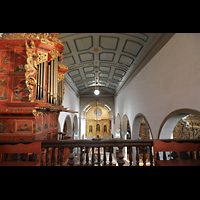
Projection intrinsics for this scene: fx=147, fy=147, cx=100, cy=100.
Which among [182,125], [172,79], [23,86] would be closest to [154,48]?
[172,79]

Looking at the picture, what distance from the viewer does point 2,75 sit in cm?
396

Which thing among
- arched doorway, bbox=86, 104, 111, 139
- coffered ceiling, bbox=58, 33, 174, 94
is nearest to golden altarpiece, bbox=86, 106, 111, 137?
arched doorway, bbox=86, 104, 111, 139

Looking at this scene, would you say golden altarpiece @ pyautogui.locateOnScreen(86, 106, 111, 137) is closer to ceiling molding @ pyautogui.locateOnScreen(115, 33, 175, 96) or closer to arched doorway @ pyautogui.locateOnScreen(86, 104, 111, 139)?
arched doorway @ pyautogui.locateOnScreen(86, 104, 111, 139)

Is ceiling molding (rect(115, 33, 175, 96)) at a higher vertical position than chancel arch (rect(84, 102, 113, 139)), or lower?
higher

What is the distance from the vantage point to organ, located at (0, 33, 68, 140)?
3715 millimetres

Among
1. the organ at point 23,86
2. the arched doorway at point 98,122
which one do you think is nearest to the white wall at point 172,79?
the organ at point 23,86

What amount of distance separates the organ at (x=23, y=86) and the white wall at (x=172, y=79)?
12.0 feet

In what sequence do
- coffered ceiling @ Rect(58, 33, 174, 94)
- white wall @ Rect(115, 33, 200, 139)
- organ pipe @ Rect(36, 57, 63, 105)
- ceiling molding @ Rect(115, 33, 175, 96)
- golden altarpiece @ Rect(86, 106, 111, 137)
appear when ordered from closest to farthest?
1. white wall @ Rect(115, 33, 200, 139)
2. organ pipe @ Rect(36, 57, 63, 105)
3. ceiling molding @ Rect(115, 33, 175, 96)
4. coffered ceiling @ Rect(58, 33, 174, 94)
5. golden altarpiece @ Rect(86, 106, 111, 137)

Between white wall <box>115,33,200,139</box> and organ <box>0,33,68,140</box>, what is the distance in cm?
365
